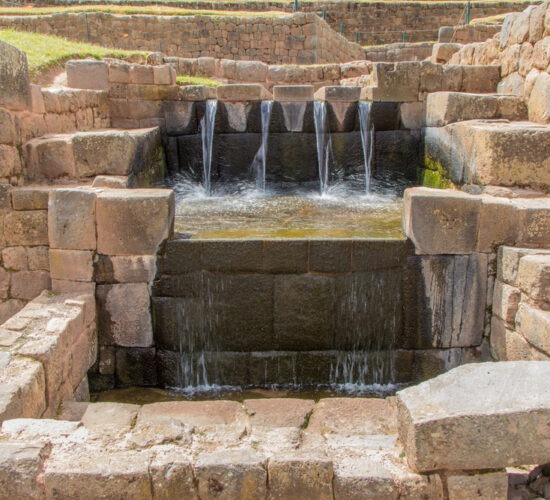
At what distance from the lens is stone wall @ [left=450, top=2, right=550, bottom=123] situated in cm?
684

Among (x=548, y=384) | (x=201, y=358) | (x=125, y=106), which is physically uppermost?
(x=125, y=106)

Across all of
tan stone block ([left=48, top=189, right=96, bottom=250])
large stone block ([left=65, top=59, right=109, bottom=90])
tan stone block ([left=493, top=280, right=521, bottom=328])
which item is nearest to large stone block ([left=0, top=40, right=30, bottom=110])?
tan stone block ([left=48, top=189, right=96, bottom=250])

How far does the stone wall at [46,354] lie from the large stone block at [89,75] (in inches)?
177

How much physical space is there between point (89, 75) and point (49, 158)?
3145 mm

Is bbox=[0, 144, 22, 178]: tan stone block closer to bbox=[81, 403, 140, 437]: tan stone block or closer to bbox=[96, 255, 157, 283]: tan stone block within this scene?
bbox=[96, 255, 157, 283]: tan stone block

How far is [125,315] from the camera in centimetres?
525

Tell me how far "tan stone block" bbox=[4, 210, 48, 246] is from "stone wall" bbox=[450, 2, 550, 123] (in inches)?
208

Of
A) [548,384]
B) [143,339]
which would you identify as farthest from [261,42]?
[548,384]

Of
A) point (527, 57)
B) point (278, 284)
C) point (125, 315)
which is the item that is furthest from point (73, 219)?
point (527, 57)

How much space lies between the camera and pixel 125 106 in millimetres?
8898

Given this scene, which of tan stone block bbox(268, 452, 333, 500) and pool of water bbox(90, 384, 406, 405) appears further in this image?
pool of water bbox(90, 384, 406, 405)

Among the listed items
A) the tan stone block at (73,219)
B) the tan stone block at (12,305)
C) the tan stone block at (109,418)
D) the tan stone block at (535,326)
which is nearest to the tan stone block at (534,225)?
the tan stone block at (535,326)

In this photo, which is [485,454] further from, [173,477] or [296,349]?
[296,349]

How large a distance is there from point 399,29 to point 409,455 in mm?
22119
